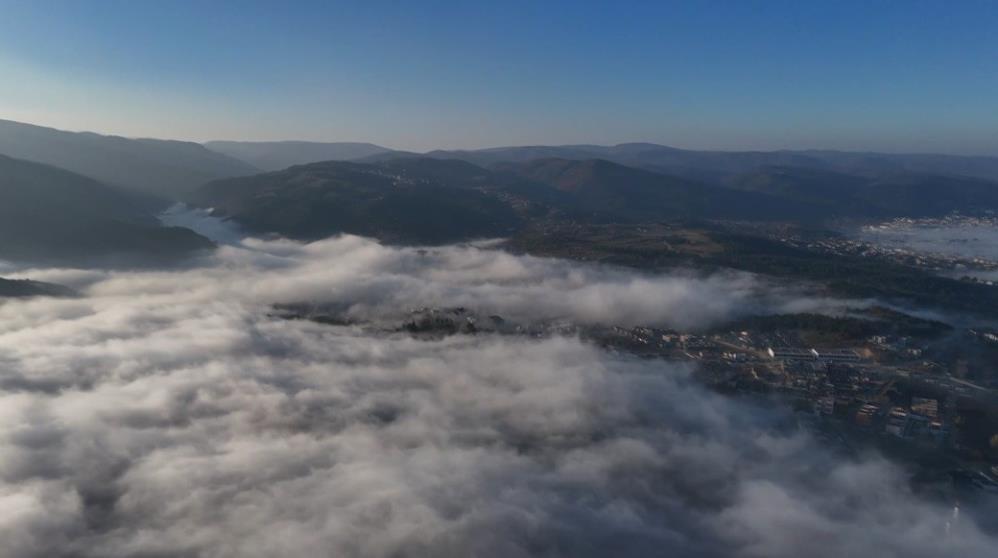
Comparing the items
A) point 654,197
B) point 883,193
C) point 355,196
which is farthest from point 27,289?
point 883,193

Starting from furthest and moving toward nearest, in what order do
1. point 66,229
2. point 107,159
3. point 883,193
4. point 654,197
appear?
point 883,193 < point 654,197 < point 107,159 < point 66,229

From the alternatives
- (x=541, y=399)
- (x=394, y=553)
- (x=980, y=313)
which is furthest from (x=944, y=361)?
(x=394, y=553)

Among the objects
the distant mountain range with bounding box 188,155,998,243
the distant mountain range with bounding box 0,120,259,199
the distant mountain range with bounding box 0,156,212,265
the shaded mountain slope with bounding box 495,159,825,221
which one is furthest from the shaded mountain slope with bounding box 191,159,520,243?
the shaded mountain slope with bounding box 495,159,825,221

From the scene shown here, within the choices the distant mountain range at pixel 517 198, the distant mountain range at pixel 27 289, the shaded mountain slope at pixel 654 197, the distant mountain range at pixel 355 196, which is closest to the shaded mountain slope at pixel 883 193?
the distant mountain range at pixel 517 198

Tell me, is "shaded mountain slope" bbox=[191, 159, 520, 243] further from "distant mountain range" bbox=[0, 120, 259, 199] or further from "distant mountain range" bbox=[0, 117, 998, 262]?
"distant mountain range" bbox=[0, 120, 259, 199]

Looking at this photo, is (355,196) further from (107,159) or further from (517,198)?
(107,159)

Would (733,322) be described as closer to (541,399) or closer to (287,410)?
(541,399)
